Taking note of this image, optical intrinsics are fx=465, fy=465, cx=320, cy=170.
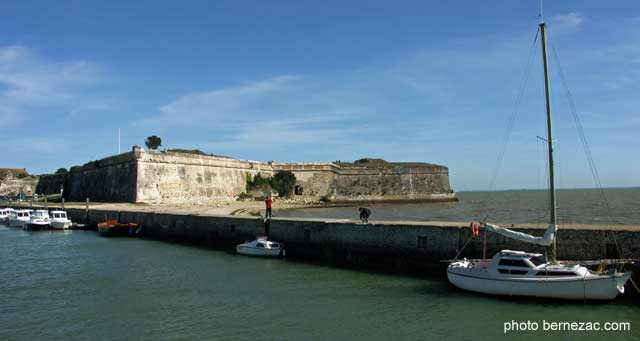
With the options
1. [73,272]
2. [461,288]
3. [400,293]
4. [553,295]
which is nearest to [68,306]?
[73,272]

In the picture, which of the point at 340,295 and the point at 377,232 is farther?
the point at 377,232

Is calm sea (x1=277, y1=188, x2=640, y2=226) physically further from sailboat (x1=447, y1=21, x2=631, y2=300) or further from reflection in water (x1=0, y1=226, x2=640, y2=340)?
reflection in water (x1=0, y1=226, x2=640, y2=340)

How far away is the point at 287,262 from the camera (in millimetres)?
17578

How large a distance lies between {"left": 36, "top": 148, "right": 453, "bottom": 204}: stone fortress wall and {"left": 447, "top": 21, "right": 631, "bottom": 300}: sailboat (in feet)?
104

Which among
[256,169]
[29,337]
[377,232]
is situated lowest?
[29,337]

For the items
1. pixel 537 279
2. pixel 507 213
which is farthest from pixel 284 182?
pixel 537 279

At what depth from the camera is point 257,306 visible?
11633 mm

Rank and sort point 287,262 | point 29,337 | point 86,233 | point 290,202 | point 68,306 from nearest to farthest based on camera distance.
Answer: point 29,337
point 68,306
point 287,262
point 86,233
point 290,202

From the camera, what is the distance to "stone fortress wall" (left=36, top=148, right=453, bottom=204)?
130ft

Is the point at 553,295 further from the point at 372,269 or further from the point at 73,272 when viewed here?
the point at 73,272

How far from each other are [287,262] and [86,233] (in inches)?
723

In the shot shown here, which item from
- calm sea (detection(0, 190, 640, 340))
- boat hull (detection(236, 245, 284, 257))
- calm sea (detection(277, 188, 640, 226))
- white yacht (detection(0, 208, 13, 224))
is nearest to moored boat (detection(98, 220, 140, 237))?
calm sea (detection(0, 190, 640, 340))

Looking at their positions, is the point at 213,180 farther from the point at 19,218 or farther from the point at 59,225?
the point at 59,225

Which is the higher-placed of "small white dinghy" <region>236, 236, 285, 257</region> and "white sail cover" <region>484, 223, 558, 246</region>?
"white sail cover" <region>484, 223, 558, 246</region>
